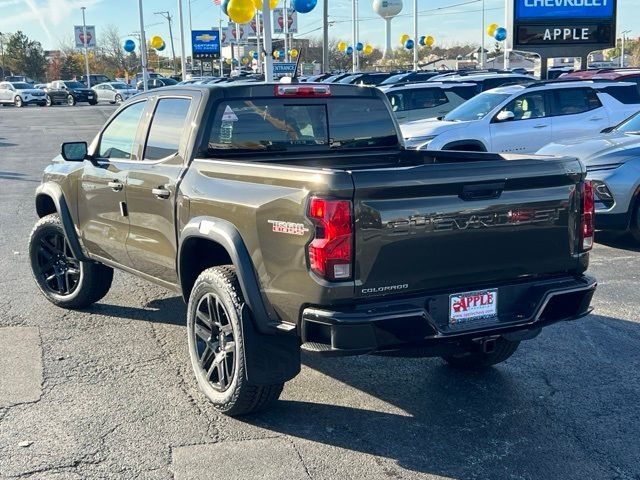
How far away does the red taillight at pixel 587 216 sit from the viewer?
4.32 meters

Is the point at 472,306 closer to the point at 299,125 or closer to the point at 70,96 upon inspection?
the point at 299,125

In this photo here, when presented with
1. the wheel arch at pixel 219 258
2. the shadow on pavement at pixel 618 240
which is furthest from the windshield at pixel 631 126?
the wheel arch at pixel 219 258

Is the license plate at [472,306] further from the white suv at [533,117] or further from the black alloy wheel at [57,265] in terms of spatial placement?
the white suv at [533,117]

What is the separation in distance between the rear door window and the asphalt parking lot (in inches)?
305

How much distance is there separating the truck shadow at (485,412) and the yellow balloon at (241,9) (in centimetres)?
1218

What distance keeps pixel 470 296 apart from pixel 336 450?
1070 mm

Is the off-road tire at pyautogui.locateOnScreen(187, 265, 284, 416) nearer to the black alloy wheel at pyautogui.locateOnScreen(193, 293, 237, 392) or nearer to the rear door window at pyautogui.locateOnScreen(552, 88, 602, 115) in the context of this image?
the black alloy wheel at pyautogui.locateOnScreen(193, 293, 237, 392)

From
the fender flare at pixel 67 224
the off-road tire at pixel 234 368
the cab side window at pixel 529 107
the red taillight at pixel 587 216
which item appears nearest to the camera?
the off-road tire at pixel 234 368

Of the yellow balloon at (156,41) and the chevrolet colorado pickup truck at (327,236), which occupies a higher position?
the yellow balloon at (156,41)

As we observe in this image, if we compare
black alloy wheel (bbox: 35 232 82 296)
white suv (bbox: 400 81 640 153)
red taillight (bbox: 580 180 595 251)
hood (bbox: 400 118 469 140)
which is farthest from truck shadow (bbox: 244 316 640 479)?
hood (bbox: 400 118 469 140)

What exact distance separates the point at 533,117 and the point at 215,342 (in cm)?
1025

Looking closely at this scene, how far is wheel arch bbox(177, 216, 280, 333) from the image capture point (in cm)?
408

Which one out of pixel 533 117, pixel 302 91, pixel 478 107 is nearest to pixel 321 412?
pixel 302 91

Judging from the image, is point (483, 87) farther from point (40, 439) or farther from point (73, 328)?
point (40, 439)
